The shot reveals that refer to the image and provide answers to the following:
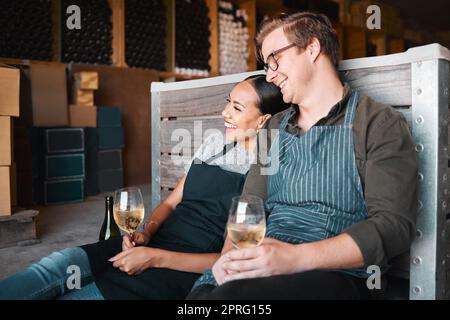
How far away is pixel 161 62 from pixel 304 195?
468 centimetres

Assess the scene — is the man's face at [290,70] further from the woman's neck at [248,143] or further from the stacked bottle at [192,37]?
the stacked bottle at [192,37]

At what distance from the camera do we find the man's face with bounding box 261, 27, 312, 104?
53.2 inches

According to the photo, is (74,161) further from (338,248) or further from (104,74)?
(338,248)

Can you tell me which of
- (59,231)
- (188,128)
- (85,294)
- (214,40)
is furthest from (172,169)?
(214,40)

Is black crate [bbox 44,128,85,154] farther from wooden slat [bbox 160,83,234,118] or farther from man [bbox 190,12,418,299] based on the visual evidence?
man [bbox 190,12,418,299]

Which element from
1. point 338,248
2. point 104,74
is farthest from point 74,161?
point 338,248

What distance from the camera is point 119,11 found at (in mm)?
5086

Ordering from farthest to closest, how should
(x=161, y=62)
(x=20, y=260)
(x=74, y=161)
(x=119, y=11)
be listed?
1. (x=161, y=62)
2. (x=119, y=11)
3. (x=74, y=161)
4. (x=20, y=260)

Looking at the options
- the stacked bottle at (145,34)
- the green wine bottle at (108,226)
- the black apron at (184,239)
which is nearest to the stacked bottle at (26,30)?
the stacked bottle at (145,34)

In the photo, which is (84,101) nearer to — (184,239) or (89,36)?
(89,36)

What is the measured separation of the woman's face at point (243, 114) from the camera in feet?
5.38

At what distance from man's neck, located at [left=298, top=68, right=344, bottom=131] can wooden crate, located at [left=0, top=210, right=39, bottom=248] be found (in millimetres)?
2355

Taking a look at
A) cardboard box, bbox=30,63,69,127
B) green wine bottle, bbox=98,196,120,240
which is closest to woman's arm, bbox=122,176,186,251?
green wine bottle, bbox=98,196,120,240
